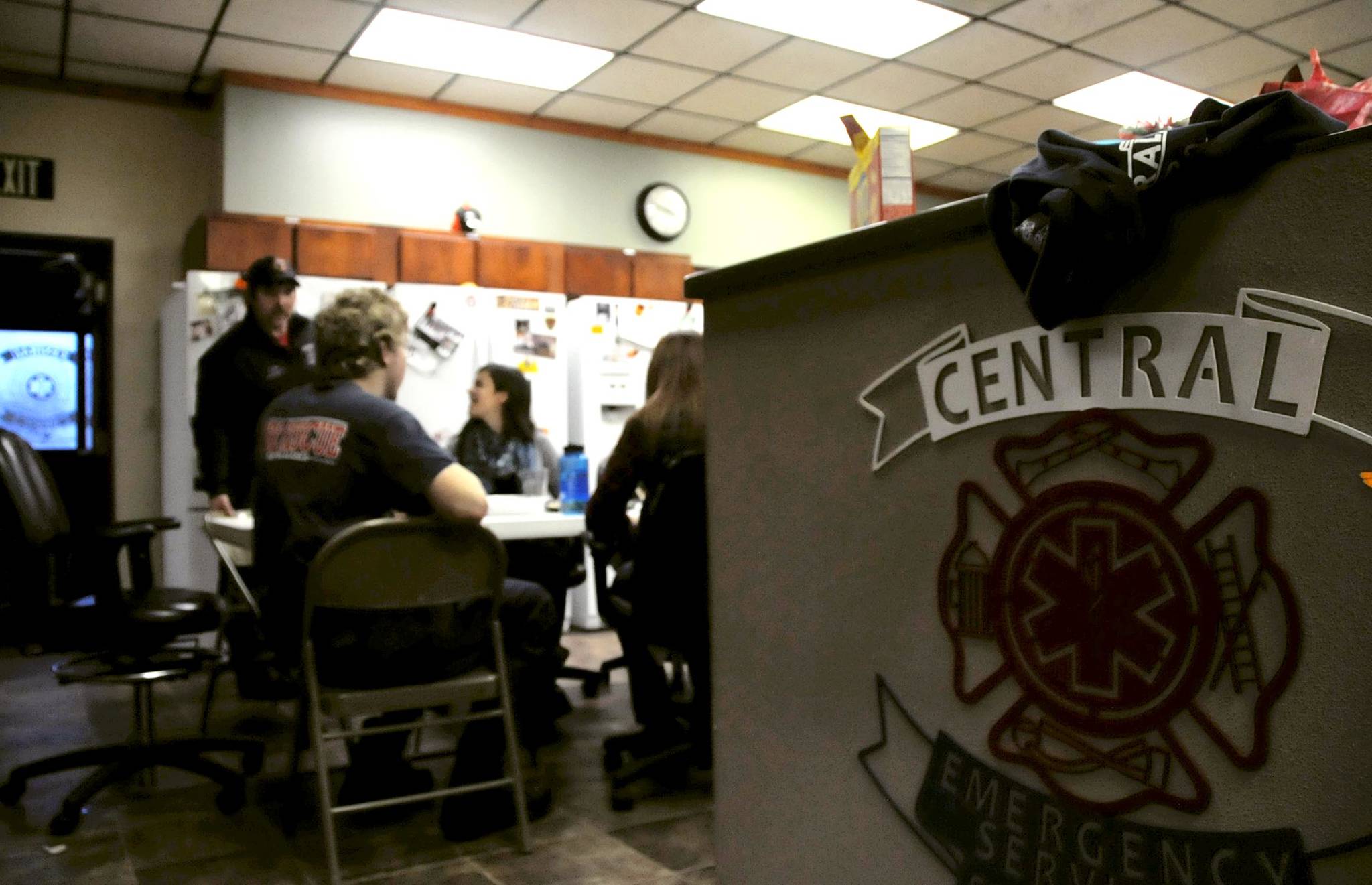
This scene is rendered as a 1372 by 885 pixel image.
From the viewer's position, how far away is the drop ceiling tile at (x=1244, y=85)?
5.43 metres

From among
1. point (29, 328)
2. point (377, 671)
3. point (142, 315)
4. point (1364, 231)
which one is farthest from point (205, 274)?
point (1364, 231)

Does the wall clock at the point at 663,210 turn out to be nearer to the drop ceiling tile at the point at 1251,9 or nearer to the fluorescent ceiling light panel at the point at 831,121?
the fluorescent ceiling light panel at the point at 831,121

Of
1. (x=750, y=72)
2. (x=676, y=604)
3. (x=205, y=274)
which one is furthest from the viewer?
(x=750, y=72)

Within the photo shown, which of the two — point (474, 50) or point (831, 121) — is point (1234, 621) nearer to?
point (474, 50)

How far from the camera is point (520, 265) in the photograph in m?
5.28

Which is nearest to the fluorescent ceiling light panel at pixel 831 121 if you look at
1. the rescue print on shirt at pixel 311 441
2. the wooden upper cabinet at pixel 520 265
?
the wooden upper cabinet at pixel 520 265

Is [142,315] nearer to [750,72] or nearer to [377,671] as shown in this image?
[750,72]

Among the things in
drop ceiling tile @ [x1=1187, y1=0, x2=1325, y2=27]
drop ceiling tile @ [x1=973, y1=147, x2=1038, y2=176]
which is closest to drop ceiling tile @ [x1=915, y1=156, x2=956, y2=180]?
drop ceiling tile @ [x1=973, y1=147, x2=1038, y2=176]

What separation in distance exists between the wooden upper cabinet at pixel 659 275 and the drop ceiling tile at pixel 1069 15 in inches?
81.9

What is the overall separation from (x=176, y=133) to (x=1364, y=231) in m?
5.83

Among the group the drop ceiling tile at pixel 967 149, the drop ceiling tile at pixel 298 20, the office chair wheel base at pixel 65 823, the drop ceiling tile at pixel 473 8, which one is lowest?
the office chair wheel base at pixel 65 823

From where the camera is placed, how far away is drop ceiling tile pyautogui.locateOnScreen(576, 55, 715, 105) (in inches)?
199

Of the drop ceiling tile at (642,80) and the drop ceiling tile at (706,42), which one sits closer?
the drop ceiling tile at (706,42)

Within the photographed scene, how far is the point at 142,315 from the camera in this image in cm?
534
